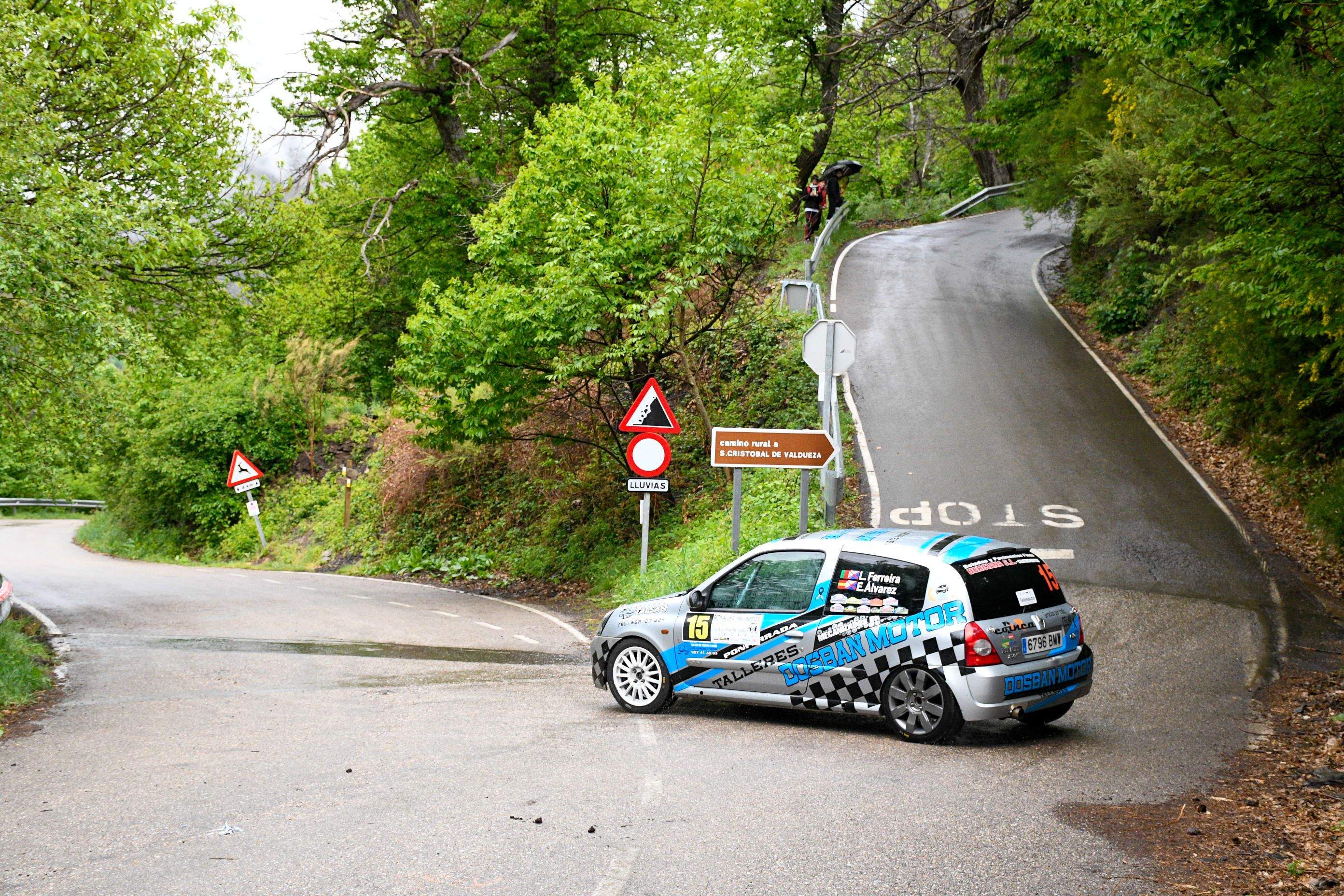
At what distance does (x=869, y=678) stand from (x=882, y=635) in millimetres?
358

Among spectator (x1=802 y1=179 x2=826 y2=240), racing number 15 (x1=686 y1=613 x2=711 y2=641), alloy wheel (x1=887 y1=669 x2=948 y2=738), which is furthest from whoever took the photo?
spectator (x1=802 y1=179 x2=826 y2=240)

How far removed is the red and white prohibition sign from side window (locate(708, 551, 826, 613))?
6.38 m

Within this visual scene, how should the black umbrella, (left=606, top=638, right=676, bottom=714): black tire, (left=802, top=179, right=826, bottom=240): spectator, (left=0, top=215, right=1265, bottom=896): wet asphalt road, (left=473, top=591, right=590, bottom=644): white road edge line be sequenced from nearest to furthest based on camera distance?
(left=0, top=215, right=1265, bottom=896): wet asphalt road → (left=606, top=638, right=676, bottom=714): black tire → (left=473, top=591, right=590, bottom=644): white road edge line → (left=802, top=179, right=826, bottom=240): spectator → the black umbrella

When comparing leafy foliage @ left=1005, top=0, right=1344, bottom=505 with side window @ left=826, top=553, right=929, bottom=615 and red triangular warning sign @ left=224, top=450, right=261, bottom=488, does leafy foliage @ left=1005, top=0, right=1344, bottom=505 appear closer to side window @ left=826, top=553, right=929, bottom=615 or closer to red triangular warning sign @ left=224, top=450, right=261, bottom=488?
side window @ left=826, top=553, right=929, bottom=615

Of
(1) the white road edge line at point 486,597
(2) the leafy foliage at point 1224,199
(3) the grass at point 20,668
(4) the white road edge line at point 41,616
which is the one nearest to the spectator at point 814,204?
(2) the leafy foliage at point 1224,199

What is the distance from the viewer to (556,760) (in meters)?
7.59

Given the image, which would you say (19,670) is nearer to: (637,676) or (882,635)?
(637,676)

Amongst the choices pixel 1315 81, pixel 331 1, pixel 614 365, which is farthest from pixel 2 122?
pixel 331 1

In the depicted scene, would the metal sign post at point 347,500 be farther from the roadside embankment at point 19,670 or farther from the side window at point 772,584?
the side window at point 772,584

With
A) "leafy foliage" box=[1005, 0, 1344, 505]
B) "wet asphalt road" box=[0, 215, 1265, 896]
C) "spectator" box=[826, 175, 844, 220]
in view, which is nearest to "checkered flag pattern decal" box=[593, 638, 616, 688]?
"wet asphalt road" box=[0, 215, 1265, 896]

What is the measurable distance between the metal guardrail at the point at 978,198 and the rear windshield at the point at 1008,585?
137 ft

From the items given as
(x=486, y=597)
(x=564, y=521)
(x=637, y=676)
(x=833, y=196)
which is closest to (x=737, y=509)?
(x=637, y=676)

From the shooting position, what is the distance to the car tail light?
791cm

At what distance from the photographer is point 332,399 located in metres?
35.4
